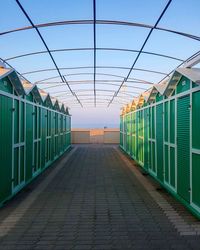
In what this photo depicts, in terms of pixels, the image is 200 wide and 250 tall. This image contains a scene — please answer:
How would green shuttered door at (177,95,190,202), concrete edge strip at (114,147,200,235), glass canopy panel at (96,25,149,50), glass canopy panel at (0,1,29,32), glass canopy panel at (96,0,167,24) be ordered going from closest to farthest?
concrete edge strip at (114,147,200,235), green shuttered door at (177,95,190,202), glass canopy panel at (96,0,167,24), glass canopy panel at (0,1,29,32), glass canopy panel at (96,25,149,50)

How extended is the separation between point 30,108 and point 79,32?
2700 mm

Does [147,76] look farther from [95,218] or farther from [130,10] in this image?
[95,218]

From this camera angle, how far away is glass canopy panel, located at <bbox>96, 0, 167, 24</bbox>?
19.8 feet

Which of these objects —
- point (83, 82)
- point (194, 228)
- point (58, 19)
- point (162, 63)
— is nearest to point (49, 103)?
point (83, 82)

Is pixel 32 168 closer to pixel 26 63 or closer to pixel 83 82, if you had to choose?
pixel 26 63

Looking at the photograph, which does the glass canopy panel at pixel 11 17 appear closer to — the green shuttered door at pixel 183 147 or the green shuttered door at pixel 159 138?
the green shuttered door at pixel 183 147

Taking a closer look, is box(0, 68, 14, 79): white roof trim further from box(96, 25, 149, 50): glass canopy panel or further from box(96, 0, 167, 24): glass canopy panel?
box(96, 25, 149, 50): glass canopy panel

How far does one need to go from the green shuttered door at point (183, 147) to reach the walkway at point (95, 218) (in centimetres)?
42

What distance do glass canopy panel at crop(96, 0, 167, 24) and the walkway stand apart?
158 inches

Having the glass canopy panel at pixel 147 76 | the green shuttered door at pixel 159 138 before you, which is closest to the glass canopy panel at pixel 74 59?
the glass canopy panel at pixel 147 76

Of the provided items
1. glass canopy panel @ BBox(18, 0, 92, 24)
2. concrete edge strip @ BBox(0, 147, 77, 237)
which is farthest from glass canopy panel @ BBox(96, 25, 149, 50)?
concrete edge strip @ BBox(0, 147, 77, 237)

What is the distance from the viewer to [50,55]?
9.37 metres

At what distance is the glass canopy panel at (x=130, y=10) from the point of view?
6023 millimetres

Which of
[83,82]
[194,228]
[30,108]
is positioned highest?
[83,82]
